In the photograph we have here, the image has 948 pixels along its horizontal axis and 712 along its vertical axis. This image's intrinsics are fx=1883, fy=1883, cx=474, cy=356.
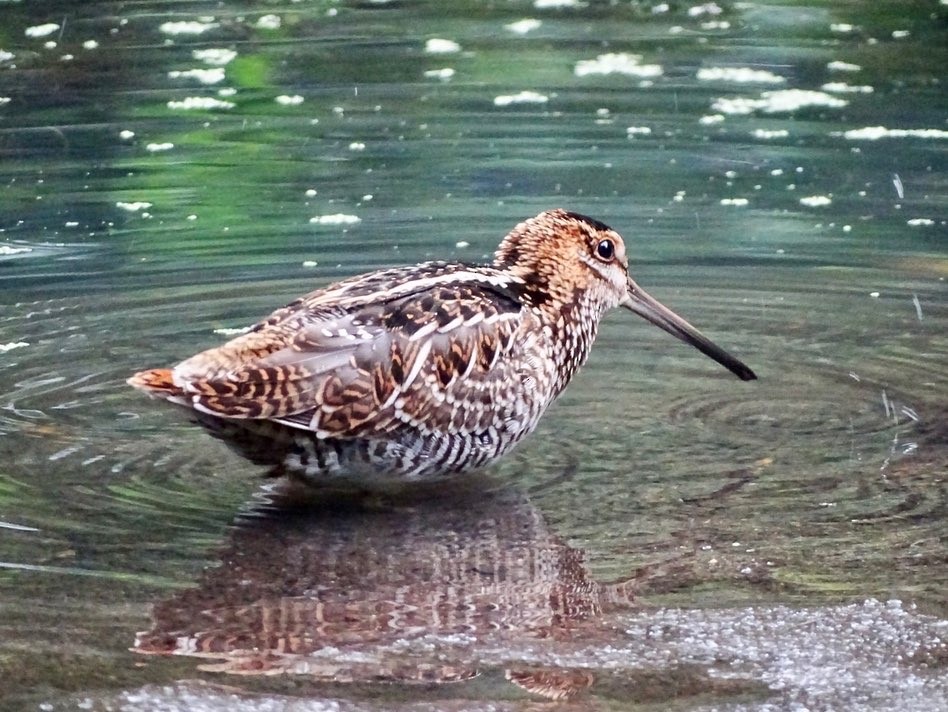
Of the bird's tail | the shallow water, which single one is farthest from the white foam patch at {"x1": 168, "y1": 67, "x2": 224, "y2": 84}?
the bird's tail

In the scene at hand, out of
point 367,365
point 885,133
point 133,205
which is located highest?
point 367,365

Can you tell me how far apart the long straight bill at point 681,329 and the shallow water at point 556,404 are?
11cm

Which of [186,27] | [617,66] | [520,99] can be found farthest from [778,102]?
[186,27]

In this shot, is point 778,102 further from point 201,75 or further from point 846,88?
point 201,75

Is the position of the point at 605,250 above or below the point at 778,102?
above

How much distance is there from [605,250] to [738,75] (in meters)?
5.50

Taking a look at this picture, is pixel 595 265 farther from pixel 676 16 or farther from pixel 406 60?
pixel 676 16

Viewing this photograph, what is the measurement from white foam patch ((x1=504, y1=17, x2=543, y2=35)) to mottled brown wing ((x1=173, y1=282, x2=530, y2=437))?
6.92 m

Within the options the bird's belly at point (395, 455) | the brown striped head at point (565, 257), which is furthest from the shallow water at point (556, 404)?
the brown striped head at point (565, 257)

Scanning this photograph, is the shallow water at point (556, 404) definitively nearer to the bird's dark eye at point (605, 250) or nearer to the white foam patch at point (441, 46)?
the white foam patch at point (441, 46)

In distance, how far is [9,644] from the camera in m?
4.36

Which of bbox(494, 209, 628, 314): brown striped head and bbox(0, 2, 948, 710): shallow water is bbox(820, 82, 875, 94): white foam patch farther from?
bbox(494, 209, 628, 314): brown striped head

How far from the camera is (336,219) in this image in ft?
28.7

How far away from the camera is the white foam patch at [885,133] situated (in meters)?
9.91
